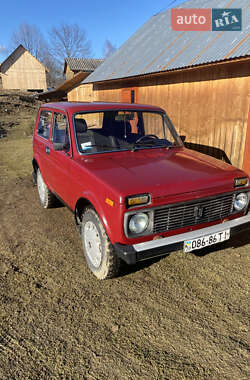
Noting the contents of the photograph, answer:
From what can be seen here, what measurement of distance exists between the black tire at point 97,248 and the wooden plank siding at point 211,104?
4688mm

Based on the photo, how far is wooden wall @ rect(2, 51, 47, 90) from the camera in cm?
Result: 4528

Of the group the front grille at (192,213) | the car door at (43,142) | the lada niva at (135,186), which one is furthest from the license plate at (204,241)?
the car door at (43,142)

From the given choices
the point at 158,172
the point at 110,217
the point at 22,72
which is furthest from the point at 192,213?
the point at 22,72

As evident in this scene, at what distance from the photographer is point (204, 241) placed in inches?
115

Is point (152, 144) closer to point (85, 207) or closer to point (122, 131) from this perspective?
point (122, 131)

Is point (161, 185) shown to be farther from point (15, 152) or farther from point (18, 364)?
point (15, 152)

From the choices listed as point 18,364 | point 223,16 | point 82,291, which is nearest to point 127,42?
point 223,16

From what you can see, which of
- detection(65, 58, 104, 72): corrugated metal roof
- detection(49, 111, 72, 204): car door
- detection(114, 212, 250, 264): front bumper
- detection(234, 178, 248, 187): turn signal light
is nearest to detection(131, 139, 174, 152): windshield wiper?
detection(49, 111, 72, 204): car door

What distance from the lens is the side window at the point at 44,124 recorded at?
4648 mm

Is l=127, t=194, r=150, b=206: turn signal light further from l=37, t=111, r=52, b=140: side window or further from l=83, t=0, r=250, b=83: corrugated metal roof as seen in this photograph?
l=83, t=0, r=250, b=83: corrugated metal roof

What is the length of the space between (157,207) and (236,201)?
1161 mm

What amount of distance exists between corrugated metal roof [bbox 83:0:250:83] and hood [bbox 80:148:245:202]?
11.6ft

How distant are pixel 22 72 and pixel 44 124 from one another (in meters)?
47.6

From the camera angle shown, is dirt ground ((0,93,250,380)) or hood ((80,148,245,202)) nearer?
dirt ground ((0,93,250,380))
